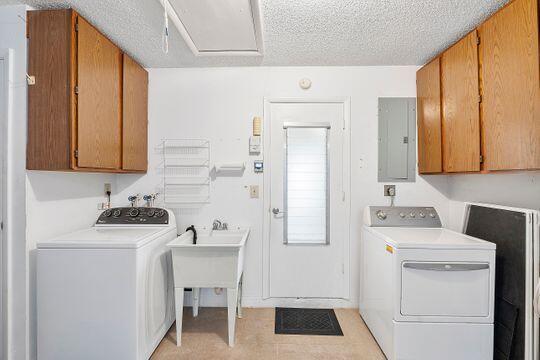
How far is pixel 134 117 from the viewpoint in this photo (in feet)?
8.09

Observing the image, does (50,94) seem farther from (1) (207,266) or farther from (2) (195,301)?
(2) (195,301)

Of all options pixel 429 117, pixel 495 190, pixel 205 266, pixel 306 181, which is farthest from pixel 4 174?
pixel 495 190

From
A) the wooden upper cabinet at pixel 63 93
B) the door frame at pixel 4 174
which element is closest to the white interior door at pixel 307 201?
the wooden upper cabinet at pixel 63 93

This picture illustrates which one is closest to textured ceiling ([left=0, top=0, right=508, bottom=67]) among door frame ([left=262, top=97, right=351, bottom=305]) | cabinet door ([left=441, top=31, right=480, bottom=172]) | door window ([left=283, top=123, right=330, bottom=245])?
cabinet door ([left=441, top=31, right=480, bottom=172])

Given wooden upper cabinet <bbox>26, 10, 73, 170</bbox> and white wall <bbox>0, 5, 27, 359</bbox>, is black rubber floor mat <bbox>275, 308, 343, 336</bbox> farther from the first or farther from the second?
wooden upper cabinet <bbox>26, 10, 73, 170</bbox>

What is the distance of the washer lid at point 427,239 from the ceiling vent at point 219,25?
71.2 inches

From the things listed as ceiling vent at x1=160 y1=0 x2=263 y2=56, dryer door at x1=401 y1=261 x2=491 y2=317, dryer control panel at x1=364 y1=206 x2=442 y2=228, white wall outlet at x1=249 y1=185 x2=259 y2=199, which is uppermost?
ceiling vent at x1=160 y1=0 x2=263 y2=56

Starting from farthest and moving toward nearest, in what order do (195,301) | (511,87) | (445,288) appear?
(195,301), (445,288), (511,87)

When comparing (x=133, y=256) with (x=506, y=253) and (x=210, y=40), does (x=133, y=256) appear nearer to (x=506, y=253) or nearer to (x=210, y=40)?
(x=210, y=40)

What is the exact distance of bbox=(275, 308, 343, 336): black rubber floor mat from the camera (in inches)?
90.0

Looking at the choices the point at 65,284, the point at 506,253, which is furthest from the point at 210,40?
the point at 506,253

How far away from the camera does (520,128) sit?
160cm

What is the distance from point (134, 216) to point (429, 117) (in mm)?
2781

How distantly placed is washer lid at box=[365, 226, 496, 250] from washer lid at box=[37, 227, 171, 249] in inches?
67.9
